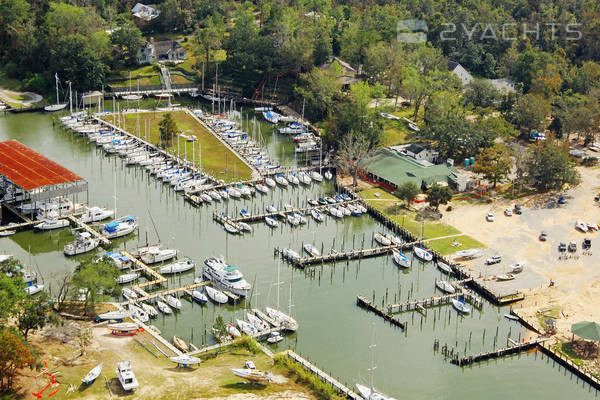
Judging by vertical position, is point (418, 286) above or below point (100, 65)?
below

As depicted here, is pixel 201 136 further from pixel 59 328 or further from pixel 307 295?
pixel 59 328

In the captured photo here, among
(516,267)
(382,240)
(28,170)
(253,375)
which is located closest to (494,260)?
(516,267)

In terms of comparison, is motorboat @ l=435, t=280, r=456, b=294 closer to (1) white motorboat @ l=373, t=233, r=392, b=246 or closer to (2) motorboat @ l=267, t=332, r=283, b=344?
(1) white motorboat @ l=373, t=233, r=392, b=246

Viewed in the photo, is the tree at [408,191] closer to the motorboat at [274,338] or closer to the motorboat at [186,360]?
the motorboat at [274,338]

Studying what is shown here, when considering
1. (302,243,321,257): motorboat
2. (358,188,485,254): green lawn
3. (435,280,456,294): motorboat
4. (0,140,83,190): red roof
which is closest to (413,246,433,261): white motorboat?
(358,188,485,254): green lawn

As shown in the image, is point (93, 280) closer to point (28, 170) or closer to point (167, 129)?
point (28, 170)

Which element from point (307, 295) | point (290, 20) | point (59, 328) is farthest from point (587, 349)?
point (290, 20)

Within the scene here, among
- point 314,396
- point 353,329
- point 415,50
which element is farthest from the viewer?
point 415,50
